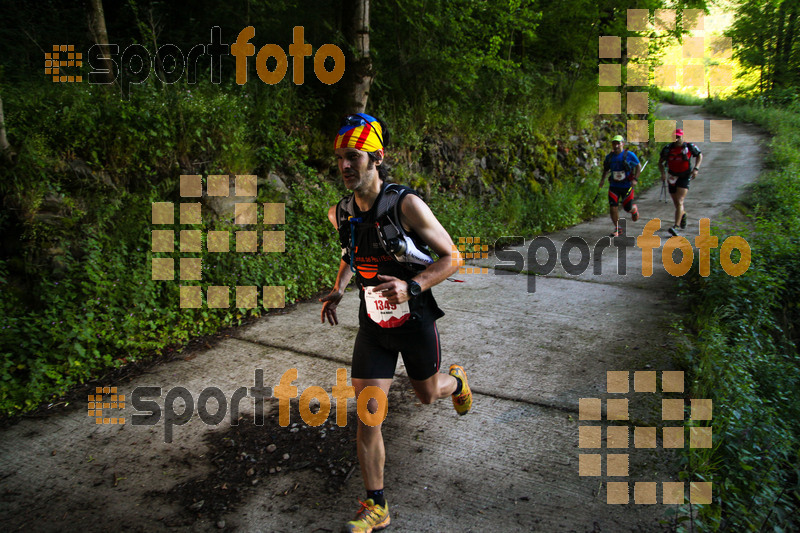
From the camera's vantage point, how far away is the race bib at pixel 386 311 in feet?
8.94

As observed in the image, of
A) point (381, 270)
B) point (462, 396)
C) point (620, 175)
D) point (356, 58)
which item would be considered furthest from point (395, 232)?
point (620, 175)

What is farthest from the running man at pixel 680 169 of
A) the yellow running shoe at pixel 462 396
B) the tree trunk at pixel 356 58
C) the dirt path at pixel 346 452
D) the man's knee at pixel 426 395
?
the man's knee at pixel 426 395

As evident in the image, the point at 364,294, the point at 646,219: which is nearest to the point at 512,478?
the point at 364,294

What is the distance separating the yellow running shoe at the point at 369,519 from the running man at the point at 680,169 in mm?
8495

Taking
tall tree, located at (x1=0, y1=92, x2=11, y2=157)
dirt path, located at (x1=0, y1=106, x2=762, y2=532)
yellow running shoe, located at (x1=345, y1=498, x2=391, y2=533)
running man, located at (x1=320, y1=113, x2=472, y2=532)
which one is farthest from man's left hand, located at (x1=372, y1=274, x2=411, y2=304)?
tall tree, located at (x1=0, y1=92, x2=11, y2=157)

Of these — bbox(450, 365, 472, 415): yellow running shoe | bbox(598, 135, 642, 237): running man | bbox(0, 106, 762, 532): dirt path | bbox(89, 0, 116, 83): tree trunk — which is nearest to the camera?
bbox(0, 106, 762, 532): dirt path

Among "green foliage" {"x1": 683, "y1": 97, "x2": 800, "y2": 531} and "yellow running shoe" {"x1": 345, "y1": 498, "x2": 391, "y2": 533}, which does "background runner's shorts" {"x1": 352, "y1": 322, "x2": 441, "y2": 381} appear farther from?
"green foliage" {"x1": 683, "y1": 97, "x2": 800, "y2": 531}

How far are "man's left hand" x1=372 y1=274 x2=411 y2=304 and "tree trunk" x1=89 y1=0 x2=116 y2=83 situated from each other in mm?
5390

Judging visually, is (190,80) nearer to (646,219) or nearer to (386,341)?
(386,341)

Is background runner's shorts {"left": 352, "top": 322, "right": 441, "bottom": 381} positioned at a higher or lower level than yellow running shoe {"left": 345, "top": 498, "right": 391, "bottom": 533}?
higher

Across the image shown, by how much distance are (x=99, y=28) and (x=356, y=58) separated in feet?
10.9

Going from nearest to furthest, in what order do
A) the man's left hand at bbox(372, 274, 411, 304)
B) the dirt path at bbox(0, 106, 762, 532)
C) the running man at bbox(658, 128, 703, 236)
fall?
the man's left hand at bbox(372, 274, 411, 304), the dirt path at bbox(0, 106, 762, 532), the running man at bbox(658, 128, 703, 236)

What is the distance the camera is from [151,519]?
2766 millimetres

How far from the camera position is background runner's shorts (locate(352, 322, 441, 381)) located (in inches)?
109
